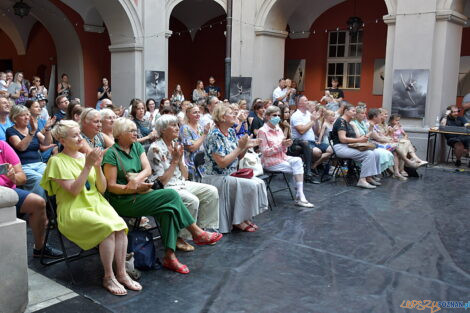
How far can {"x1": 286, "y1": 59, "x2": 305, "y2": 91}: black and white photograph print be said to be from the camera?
16.5 meters

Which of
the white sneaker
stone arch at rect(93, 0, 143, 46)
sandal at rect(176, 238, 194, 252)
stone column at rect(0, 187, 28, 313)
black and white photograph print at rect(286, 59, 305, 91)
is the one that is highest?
stone arch at rect(93, 0, 143, 46)

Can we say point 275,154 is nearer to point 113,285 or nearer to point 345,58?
point 113,285

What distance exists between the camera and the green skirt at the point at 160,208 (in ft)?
13.0

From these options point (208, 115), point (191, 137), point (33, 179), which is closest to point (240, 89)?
point (208, 115)

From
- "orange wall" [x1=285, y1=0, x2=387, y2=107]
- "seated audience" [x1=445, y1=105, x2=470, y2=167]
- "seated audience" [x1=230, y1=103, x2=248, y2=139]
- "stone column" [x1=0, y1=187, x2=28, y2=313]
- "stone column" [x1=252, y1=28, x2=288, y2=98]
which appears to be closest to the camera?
"stone column" [x1=0, y1=187, x2=28, y2=313]

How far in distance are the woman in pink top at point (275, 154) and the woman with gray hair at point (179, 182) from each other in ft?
5.99

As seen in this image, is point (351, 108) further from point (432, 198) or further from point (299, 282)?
point (299, 282)

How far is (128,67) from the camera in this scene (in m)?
12.3

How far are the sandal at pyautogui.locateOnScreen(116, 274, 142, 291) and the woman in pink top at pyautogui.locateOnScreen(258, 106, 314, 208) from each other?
317 cm

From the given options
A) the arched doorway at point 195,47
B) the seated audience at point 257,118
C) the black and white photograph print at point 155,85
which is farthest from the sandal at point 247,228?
the arched doorway at point 195,47

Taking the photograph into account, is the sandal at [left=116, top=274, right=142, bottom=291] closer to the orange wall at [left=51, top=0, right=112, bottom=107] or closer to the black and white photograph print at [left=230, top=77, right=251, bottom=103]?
the black and white photograph print at [left=230, top=77, right=251, bottom=103]

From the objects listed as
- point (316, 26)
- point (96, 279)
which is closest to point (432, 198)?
point (96, 279)

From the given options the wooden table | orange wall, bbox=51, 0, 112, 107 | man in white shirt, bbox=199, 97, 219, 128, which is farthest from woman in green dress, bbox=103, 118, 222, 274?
orange wall, bbox=51, 0, 112, 107

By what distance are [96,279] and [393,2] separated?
10.2 meters
